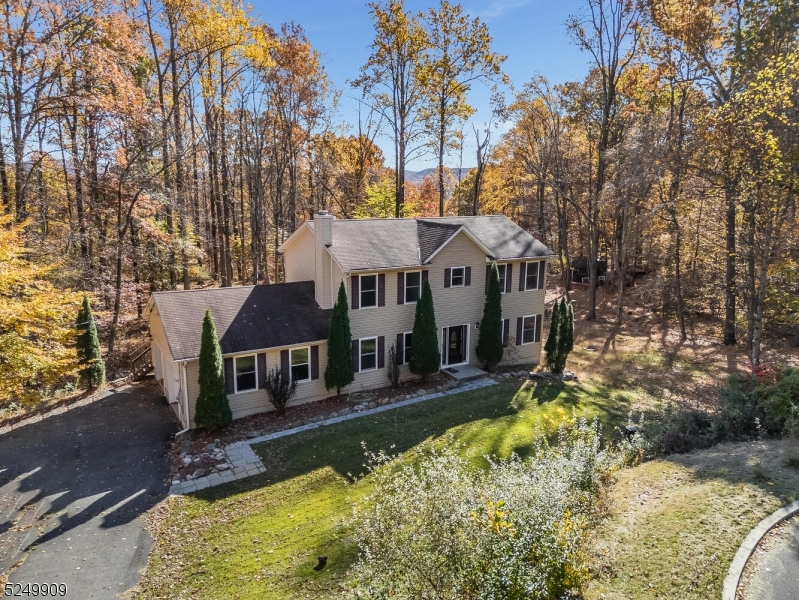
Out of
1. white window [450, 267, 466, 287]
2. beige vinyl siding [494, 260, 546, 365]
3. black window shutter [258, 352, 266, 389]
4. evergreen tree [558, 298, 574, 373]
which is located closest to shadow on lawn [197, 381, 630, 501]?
evergreen tree [558, 298, 574, 373]

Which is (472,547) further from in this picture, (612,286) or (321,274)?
(612,286)

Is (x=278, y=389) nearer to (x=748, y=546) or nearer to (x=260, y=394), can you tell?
Result: (x=260, y=394)

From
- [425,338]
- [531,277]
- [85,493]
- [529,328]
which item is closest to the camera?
[85,493]

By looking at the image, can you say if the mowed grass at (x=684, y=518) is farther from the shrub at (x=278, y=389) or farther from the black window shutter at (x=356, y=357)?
the shrub at (x=278, y=389)

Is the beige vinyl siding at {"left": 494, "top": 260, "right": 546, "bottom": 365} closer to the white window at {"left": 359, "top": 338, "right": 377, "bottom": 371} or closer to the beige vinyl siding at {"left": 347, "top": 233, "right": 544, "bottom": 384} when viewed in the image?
the beige vinyl siding at {"left": 347, "top": 233, "right": 544, "bottom": 384}

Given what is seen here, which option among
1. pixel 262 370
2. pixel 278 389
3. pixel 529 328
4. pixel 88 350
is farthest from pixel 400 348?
pixel 88 350

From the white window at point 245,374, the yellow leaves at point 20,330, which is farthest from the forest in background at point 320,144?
the white window at point 245,374
